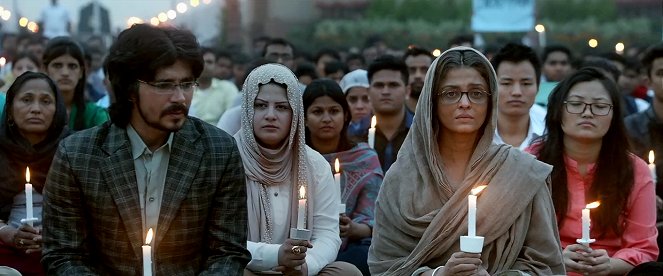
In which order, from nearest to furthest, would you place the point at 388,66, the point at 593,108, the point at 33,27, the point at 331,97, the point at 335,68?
the point at 593,108
the point at 331,97
the point at 388,66
the point at 335,68
the point at 33,27

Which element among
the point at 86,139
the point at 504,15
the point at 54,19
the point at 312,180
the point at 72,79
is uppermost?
the point at 54,19

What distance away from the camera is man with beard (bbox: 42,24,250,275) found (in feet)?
16.9

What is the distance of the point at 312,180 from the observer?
6750mm

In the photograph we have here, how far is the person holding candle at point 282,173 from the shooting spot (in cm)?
664

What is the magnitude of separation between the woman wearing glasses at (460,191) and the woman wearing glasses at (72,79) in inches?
149

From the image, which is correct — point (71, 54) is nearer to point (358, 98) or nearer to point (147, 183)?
point (358, 98)

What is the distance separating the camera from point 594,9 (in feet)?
95.4

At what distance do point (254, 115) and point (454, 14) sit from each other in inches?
939

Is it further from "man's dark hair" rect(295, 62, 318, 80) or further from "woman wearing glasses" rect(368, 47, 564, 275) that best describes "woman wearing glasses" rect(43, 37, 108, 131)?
"woman wearing glasses" rect(368, 47, 564, 275)

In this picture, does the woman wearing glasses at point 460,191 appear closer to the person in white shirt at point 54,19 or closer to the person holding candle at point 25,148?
the person holding candle at point 25,148

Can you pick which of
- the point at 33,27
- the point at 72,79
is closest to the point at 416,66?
the point at 72,79

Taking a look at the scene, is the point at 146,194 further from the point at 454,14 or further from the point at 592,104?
the point at 454,14

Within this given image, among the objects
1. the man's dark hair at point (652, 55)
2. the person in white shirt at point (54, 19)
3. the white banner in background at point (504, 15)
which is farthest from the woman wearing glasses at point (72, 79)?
the person in white shirt at point (54, 19)

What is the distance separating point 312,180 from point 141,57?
180cm
